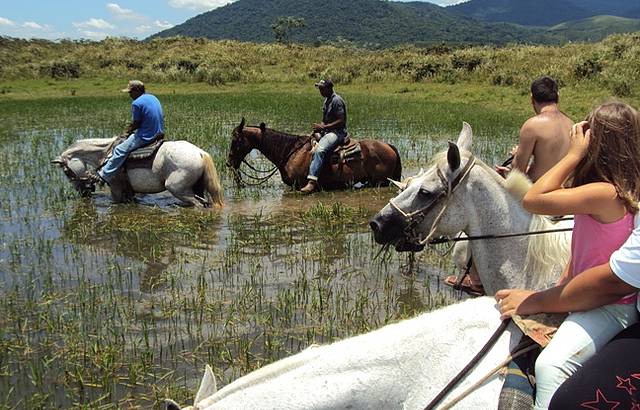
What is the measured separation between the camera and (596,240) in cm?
237

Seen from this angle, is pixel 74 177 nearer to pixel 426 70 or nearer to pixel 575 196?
pixel 575 196

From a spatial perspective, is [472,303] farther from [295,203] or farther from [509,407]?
[295,203]

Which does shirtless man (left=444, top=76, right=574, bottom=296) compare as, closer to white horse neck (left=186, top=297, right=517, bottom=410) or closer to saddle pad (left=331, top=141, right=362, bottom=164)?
white horse neck (left=186, top=297, right=517, bottom=410)

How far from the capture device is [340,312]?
5.82 metres

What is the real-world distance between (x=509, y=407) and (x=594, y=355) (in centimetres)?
36

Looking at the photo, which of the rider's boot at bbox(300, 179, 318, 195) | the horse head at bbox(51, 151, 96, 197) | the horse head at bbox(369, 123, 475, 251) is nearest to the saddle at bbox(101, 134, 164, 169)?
the horse head at bbox(51, 151, 96, 197)

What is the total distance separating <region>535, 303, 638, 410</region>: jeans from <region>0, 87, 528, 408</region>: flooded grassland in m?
2.94

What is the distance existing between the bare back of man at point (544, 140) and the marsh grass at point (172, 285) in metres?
1.81

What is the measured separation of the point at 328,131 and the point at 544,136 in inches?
257

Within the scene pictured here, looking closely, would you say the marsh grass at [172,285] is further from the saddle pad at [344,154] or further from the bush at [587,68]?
the bush at [587,68]

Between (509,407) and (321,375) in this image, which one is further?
(321,375)

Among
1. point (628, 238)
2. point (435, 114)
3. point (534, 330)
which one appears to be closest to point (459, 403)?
point (534, 330)

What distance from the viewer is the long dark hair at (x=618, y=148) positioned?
7.60 feet

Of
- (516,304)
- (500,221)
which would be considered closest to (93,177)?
(500,221)
